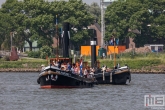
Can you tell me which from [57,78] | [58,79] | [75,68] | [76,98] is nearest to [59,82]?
[58,79]

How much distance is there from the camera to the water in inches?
2030

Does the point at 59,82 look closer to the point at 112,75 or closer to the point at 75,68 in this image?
the point at 75,68

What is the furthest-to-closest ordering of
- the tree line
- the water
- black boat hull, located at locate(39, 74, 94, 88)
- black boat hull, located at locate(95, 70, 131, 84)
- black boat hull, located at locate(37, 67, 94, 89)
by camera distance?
the tree line < black boat hull, located at locate(95, 70, 131, 84) < black boat hull, located at locate(39, 74, 94, 88) < black boat hull, located at locate(37, 67, 94, 89) < the water

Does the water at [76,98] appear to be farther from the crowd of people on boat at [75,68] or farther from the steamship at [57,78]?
the crowd of people on boat at [75,68]

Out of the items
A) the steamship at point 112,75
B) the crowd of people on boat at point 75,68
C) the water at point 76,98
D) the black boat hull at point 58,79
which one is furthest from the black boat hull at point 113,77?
the black boat hull at point 58,79

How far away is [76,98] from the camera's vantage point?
57469mm

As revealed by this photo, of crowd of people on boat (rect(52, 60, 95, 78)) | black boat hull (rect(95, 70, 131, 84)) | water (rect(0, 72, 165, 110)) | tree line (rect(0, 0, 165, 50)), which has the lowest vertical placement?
water (rect(0, 72, 165, 110))

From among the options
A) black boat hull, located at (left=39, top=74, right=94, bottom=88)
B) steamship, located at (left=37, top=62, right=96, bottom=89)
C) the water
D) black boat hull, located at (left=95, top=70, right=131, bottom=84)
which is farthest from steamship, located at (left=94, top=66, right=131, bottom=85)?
black boat hull, located at (left=39, top=74, right=94, bottom=88)

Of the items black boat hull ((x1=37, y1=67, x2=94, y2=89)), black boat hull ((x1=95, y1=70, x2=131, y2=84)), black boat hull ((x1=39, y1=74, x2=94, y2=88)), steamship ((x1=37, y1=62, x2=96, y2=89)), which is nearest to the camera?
steamship ((x1=37, y1=62, x2=96, y2=89))

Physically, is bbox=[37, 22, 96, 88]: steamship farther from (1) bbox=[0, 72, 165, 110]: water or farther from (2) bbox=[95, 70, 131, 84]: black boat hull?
(2) bbox=[95, 70, 131, 84]: black boat hull

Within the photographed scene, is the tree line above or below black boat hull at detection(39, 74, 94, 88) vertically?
above

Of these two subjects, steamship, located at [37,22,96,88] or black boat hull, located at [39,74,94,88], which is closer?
steamship, located at [37,22,96,88]

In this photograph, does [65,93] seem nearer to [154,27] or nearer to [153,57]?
[153,57]

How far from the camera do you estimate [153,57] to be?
115188mm
